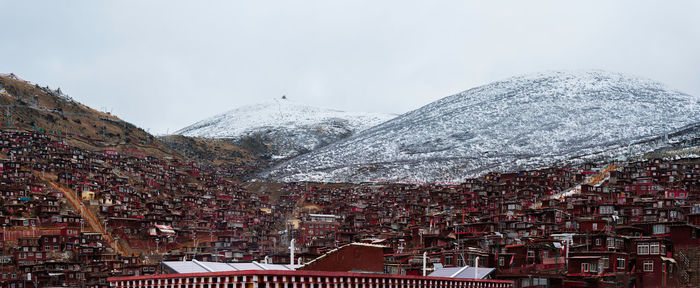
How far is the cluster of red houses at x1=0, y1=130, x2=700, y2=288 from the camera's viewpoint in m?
39.2

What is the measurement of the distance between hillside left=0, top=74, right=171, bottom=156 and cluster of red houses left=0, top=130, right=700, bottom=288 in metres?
9.38

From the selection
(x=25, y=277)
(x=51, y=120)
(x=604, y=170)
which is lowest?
(x=25, y=277)

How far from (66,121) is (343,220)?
7289 cm

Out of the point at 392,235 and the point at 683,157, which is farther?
the point at 683,157

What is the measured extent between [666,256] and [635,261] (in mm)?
3080

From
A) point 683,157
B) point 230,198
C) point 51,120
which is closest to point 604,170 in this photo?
point 683,157

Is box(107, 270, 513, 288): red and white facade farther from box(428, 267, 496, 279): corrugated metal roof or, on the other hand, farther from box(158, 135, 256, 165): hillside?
box(158, 135, 256, 165): hillside

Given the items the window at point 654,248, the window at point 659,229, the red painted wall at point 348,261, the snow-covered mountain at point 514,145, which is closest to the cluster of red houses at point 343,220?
the window at point 654,248

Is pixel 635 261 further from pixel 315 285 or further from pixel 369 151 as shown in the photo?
pixel 369 151

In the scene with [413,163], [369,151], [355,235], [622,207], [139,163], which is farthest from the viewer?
[369,151]

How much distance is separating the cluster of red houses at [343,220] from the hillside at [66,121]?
9377mm

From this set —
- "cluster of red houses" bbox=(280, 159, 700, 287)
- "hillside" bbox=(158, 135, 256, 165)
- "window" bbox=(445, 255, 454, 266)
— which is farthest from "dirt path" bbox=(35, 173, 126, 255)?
"hillside" bbox=(158, 135, 256, 165)

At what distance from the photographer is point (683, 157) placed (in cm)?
11631

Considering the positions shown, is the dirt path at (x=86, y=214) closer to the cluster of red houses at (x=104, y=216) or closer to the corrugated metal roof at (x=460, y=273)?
the cluster of red houses at (x=104, y=216)
